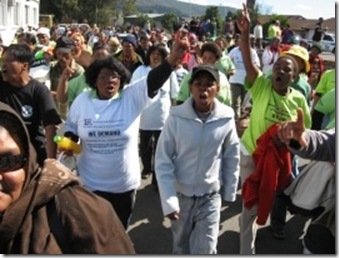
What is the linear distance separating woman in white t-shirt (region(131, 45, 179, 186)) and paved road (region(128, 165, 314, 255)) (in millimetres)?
708

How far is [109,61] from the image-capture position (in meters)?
3.56

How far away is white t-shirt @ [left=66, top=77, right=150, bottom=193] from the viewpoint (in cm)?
339

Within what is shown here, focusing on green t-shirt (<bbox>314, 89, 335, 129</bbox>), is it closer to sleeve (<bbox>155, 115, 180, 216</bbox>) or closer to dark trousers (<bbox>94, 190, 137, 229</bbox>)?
sleeve (<bbox>155, 115, 180, 216</bbox>)

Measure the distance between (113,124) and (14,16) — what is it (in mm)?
31869

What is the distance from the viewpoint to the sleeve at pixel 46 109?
12.3ft

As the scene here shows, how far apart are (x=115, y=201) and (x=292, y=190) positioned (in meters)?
1.29

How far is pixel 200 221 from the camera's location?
343 cm

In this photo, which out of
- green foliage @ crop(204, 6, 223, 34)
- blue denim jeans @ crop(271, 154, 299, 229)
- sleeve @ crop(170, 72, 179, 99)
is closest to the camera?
blue denim jeans @ crop(271, 154, 299, 229)

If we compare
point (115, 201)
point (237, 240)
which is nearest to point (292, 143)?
point (115, 201)

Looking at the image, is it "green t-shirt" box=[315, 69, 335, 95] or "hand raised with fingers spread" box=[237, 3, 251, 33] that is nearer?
"hand raised with fingers spread" box=[237, 3, 251, 33]

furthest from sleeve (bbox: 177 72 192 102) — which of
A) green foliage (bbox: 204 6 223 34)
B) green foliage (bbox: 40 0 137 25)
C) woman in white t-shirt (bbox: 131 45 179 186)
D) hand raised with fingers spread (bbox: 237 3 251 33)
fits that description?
green foliage (bbox: 40 0 137 25)

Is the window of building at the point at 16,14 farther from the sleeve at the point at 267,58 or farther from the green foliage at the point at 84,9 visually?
the sleeve at the point at 267,58

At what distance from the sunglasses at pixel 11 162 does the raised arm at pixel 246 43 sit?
2322 millimetres

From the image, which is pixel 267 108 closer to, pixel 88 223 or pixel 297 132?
pixel 297 132
